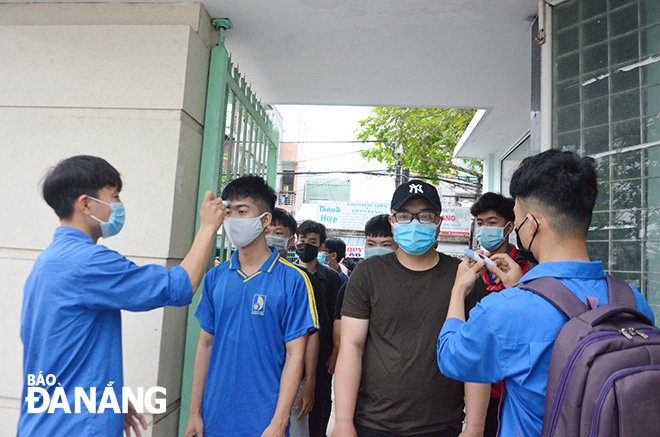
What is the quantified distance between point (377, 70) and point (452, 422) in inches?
111

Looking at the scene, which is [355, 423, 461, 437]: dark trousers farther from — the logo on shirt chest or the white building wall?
the white building wall

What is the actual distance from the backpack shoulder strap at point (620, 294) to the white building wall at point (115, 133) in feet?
6.88

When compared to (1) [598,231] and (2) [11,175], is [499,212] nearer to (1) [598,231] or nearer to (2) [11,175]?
(1) [598,231]

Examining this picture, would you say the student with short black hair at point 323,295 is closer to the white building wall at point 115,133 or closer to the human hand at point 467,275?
the white building wall at point 115,133

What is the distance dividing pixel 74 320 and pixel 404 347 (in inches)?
51.3

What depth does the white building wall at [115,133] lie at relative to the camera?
8.29ft

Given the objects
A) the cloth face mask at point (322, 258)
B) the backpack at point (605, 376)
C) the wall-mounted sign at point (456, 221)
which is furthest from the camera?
the wall-mounted sign at point (456, 221)

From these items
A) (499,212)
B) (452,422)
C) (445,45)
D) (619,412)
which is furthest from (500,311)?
(445,45)

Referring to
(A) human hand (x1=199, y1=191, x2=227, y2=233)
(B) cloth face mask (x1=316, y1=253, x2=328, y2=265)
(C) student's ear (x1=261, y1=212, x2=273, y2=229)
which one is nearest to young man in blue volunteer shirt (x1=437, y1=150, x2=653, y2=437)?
(A) human hand (x1=199, y1=191, x2=227, y2=233)

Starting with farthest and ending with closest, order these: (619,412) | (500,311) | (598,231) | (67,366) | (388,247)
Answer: (388,247)
(598,231)
(67,366)
(500,311)
(619,412)

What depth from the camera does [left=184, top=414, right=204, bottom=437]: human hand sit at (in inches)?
85.7

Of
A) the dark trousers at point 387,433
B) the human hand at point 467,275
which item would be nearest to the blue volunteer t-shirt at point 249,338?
the dark trousers at point 387,433

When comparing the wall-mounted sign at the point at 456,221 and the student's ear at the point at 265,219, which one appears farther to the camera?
the wall-mounted sign at the point at 456,221

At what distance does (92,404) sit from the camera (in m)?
1.63
